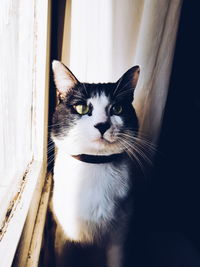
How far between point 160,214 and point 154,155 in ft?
0.69

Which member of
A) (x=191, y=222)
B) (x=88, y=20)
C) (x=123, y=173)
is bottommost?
(x=191, y=222)

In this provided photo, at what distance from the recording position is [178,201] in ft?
3.17

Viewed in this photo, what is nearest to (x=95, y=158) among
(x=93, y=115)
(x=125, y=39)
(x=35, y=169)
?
(x=93, y=115)

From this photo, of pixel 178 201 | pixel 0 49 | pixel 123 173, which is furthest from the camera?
pixel 178 201

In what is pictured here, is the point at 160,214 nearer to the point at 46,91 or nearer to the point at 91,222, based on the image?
the point at 91,222

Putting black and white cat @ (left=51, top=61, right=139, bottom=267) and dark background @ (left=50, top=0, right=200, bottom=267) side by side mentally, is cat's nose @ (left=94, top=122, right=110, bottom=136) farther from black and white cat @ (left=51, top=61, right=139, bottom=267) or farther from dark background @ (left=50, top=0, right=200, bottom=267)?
dark background @ (left=50, top=0, right=200, bottom=267)

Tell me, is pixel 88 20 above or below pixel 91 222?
above

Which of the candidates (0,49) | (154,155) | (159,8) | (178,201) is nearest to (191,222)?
(178,201)

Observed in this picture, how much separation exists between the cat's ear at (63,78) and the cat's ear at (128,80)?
11cm

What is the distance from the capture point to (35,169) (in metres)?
0.82

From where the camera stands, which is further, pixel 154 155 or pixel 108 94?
pixel 154 155

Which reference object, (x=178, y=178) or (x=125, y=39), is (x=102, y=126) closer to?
(x=125, y=39)

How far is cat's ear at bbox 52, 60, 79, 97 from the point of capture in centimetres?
66

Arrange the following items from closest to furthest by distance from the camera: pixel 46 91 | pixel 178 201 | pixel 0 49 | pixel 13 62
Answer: pixel 0 49
pixel 13 62
pixel 46 91
pixel 178 201
